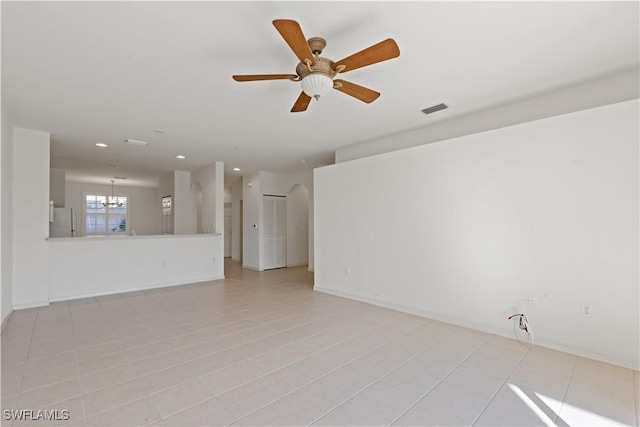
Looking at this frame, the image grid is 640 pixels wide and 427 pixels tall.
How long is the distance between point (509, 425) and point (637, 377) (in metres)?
1.56

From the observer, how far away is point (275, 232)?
8.25 metres

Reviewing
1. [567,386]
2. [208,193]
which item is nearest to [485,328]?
[567,386]

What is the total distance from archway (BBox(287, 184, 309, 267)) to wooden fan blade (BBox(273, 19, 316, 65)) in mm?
6668

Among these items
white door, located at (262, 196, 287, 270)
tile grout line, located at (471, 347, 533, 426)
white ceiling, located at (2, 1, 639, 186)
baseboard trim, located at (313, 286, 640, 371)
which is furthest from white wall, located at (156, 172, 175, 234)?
tile grout line, located at (471, 347, 533, 426)

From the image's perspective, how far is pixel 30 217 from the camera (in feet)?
14.6

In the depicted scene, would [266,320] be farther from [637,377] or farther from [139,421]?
[637,377]

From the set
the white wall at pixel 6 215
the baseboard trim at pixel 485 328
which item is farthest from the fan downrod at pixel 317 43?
the white wall at pixel 6 215

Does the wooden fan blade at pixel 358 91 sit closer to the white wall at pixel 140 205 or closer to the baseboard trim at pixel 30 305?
the baseboard trim at pixel 30 305

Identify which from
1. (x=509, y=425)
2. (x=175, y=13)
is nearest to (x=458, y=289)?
(x=509, y=425)

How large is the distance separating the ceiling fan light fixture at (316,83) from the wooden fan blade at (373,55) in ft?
0.36

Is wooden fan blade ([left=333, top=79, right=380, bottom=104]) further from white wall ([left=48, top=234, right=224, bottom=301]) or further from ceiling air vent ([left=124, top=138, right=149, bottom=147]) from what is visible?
white wall ([left=48, top=234, right=224, bottom=301])

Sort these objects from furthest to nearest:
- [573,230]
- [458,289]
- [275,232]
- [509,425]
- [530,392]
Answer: [275,232] → [458,289] → [573,230] → [530,392] → [509,425]

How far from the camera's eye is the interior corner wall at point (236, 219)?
9.47 m

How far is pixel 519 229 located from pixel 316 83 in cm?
272
